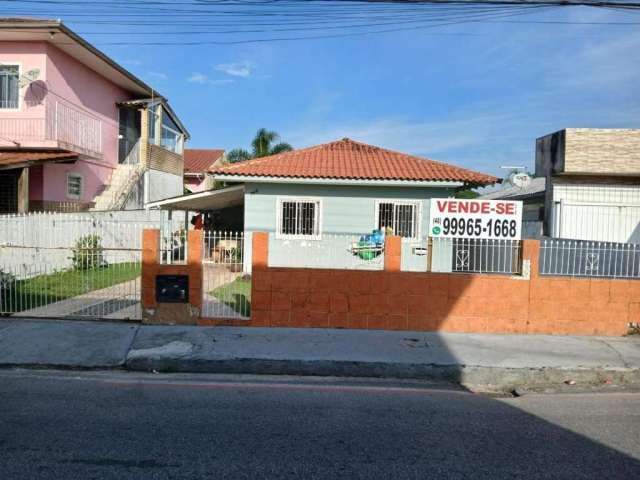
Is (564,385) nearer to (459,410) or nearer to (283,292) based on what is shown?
(459,410)

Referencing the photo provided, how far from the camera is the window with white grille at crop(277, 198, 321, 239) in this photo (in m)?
14.7

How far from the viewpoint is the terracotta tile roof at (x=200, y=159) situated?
112 feet

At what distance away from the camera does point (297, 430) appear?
469 cm

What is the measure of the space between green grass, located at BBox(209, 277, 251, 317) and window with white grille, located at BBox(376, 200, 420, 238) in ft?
17.9

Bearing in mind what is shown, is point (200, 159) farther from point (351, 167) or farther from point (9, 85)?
point (351, 167)

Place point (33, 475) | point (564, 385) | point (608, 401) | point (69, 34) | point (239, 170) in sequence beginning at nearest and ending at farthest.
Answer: point (33, 475) → point (608, 401) → point (564, 385) → point (239, 170) → point (69, 34)

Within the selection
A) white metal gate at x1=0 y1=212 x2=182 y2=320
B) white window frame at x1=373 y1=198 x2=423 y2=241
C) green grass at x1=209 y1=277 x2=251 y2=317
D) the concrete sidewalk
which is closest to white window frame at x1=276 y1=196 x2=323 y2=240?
white window frame at x1=373 y1=198 x2=423 y2=241

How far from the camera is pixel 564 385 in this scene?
6.61 m

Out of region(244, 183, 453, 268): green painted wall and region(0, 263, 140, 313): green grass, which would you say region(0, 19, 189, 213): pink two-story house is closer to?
region(0, 263, 140, 313): green grass

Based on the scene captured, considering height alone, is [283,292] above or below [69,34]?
below

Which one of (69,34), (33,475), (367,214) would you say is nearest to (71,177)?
(69,34)

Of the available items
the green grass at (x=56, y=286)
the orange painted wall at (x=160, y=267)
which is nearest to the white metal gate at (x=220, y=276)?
the orange painted wall at (x=160, y=267)

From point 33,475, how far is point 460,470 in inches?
118

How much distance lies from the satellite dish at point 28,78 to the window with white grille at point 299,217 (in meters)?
8.49
